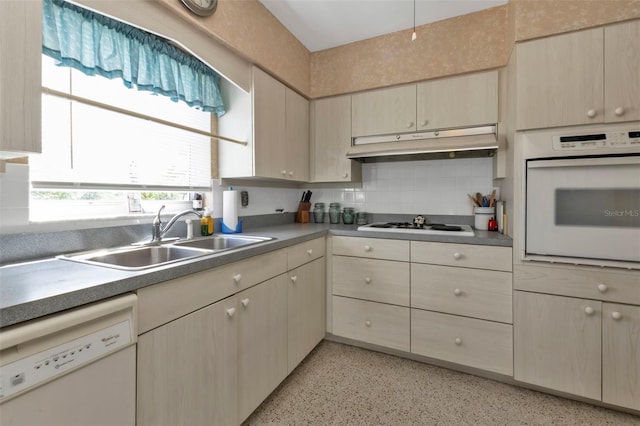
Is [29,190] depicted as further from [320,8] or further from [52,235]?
[320,8]

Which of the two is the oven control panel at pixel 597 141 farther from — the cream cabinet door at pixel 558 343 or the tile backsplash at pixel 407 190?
the cream cabinet door at pixel 558 343


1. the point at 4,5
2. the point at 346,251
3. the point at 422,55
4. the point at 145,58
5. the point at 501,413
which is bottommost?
the point at 501,413

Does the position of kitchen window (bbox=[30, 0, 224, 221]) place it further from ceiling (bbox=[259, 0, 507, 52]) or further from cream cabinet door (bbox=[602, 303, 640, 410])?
cream cabinet door (bbox=[602, 303, 640, 410])

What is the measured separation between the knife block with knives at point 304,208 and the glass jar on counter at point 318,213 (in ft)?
0.27

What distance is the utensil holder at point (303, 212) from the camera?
2.92 metres

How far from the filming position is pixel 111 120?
5.13ft

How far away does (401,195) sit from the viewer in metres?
2.71

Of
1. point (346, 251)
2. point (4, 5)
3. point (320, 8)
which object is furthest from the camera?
point (346, 251)

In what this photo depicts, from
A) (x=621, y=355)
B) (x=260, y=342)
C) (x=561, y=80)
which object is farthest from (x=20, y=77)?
(x=621, y=355)

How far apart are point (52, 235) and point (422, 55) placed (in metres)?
2.61

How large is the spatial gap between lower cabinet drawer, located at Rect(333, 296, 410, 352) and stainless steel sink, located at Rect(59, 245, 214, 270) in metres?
1.26

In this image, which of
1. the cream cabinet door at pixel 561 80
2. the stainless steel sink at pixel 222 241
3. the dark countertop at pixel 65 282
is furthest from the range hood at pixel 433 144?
the dark countertop at pixel 65 282

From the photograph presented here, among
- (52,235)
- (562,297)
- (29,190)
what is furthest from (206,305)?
(562,297)

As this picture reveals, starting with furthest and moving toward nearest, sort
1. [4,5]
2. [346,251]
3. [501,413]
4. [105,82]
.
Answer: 1. [346,251]
2. [501,413]
3. [105,82]
4. [4,5]
